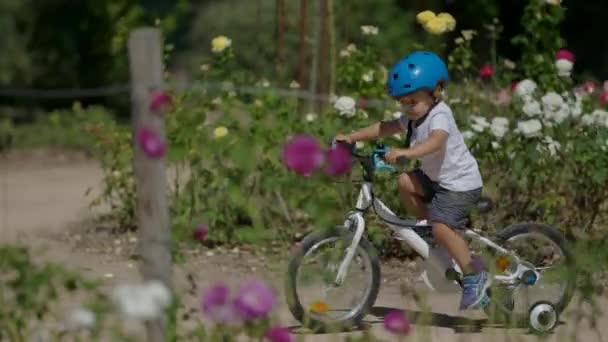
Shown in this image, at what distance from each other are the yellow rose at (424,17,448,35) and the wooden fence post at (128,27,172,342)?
3.39 m

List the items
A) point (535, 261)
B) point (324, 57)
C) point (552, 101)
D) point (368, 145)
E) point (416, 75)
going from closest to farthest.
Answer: point (416, 75), point (535, 261), point (552, 101), point (368, 145), point (324, 57)

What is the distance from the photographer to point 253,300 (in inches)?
157

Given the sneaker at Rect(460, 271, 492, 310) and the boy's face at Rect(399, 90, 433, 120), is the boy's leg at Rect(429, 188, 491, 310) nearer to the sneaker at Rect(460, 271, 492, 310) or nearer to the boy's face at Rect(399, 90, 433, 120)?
the sneaker at Rect(460, 271, 492, 310)

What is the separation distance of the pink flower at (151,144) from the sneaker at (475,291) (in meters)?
2.37

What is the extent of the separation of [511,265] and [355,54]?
8.04 feet

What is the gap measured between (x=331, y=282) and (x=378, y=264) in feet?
1.32

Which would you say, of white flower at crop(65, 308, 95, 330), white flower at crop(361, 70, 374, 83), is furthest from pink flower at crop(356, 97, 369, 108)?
white flower at crop(65, 308, 95, 330)

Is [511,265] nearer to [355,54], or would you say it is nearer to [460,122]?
[460,122]

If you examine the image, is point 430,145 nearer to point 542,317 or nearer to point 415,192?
point 415,192

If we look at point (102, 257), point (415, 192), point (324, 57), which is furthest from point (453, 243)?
point (324, 57)

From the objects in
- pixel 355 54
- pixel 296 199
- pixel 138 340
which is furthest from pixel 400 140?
pixel 138 340

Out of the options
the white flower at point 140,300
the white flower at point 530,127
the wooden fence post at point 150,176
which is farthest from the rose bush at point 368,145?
the white flower at point 140,300

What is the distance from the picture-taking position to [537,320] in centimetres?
624

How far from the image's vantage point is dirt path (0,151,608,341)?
247 inches
